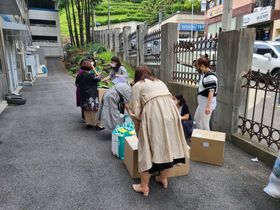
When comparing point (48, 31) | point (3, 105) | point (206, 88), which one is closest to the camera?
point (206, 88)

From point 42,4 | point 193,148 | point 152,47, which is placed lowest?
point 193,148

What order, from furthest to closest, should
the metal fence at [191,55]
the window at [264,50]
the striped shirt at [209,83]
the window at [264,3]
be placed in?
the window at [264,3]
the window at [264,50]
the metal fence at [191,55]
the striped shirt at [209,83]

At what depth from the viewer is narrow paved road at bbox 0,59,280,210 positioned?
282cm

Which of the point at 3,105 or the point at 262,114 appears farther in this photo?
the point at 3,105

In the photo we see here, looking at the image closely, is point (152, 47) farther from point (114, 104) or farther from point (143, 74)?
point (143, 74)

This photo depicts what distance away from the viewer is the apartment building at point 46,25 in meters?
32.6

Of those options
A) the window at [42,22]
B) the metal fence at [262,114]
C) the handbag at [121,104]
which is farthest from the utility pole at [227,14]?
the window at [42,22]

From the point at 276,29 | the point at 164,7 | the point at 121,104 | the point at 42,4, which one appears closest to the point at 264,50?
the point at 121,104

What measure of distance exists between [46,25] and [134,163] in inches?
1365

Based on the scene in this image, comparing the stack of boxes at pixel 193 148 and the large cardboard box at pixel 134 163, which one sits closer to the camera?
the large cardboard box at pixel 134 163

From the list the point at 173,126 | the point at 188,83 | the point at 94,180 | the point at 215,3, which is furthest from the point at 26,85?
the point at 215,3

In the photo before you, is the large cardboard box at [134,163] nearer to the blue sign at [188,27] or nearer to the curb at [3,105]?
the curb at [3,105]

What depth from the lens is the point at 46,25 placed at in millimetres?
33188

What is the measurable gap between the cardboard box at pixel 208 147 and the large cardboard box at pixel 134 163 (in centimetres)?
50
